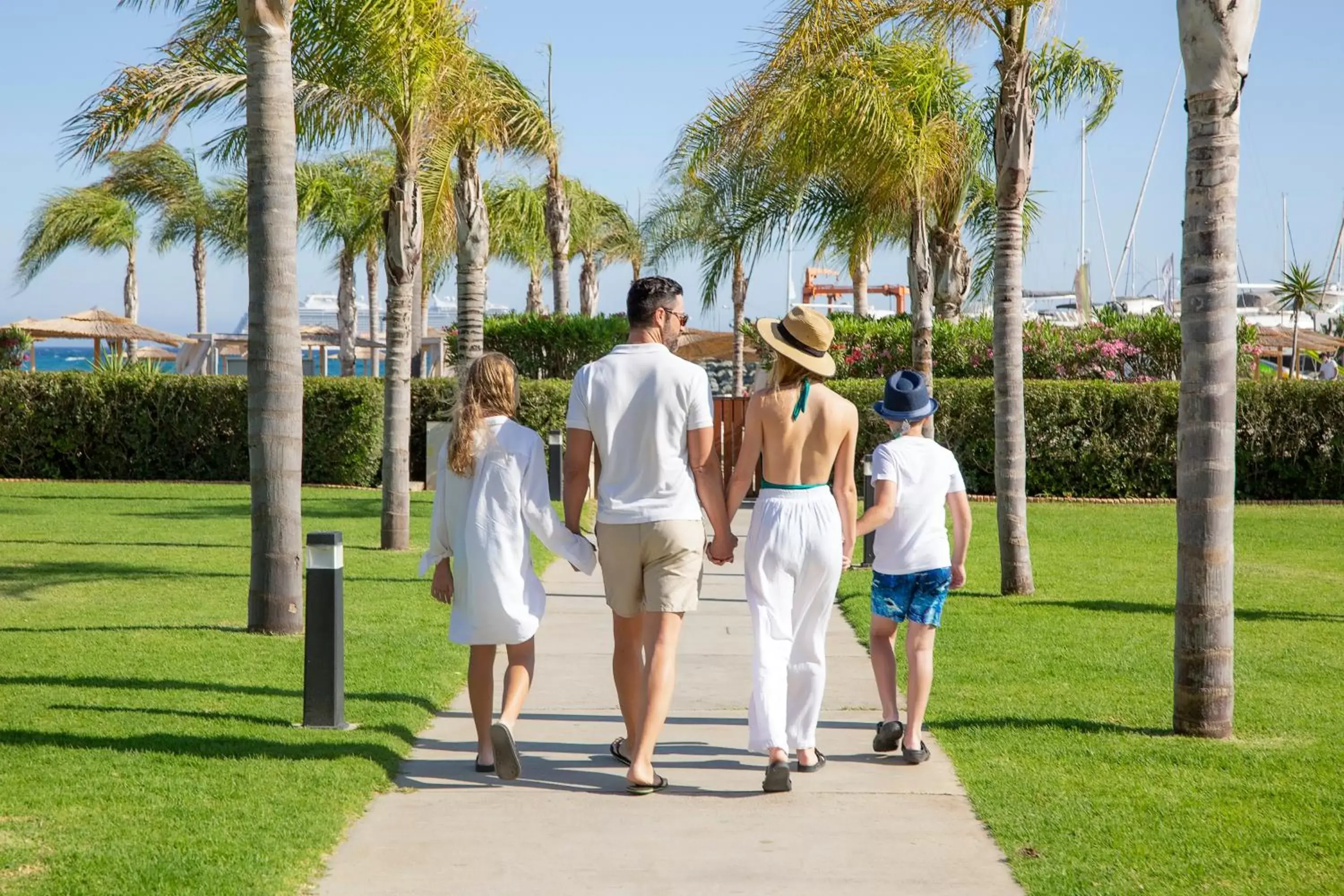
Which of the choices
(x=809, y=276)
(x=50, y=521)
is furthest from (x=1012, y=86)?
(x=809, y=276)

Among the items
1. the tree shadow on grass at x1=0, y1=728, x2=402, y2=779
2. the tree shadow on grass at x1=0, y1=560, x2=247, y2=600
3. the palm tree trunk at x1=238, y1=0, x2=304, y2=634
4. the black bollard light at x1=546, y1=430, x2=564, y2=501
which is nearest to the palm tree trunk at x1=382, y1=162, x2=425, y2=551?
the tree shadow on grass at x1=0, y1=560, x2=247, y2=600

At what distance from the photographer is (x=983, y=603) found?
10344 mm

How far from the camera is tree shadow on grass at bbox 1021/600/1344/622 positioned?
9812 mm

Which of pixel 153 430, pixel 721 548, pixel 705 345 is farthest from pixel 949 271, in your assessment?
pixel 705 345

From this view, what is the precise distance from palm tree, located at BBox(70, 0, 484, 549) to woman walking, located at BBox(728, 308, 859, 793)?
6.98 meters

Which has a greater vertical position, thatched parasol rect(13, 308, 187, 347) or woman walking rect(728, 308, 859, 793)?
thatched parasol rect(13, 308, 187, 347)

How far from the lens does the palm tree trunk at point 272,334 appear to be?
336 inches

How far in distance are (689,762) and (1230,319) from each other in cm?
307

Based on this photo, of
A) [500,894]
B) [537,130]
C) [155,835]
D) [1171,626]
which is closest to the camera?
[500,894]

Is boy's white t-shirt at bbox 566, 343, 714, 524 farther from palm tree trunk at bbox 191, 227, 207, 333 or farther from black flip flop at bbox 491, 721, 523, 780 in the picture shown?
palm tree trunk at bbox 191, 227, 207, 333

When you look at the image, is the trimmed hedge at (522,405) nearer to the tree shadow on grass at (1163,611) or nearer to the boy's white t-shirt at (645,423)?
the tree shadow on grass at (1163,611)

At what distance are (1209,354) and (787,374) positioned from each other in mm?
2066

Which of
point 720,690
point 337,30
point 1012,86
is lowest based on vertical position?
point 720,690

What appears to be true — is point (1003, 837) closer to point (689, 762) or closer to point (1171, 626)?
point (689, 762)
